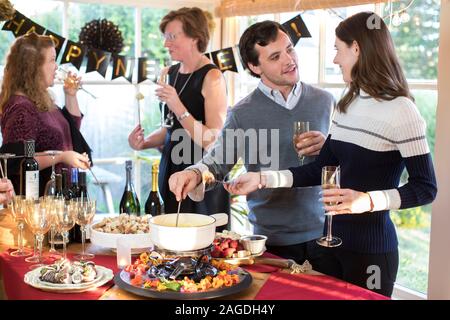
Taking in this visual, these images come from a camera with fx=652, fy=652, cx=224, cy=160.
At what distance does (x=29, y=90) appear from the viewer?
3348mm

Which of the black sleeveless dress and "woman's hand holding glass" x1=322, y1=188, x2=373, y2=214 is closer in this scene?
"woman's hand holding glass" x1=322, y1=188, x2=373, y2=214

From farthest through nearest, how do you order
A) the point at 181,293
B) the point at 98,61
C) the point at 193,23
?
the point at 98,61 → the point at 193,23 → the point at 181,293

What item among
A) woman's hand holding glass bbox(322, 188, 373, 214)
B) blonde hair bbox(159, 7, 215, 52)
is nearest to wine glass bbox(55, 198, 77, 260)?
woman's hand holding glass bbox(322, 188, 373, 214)

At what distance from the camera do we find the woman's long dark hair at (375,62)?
221 centimetres

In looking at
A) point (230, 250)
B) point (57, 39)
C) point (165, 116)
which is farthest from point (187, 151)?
point (230, 250)

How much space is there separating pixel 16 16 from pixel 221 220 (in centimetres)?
219

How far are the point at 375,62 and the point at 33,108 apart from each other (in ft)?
5.99

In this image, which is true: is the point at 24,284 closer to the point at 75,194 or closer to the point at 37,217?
the point at 37,217

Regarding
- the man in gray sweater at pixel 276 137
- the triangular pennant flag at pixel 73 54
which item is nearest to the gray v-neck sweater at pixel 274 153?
the man in gray sweater at pixel 276 137

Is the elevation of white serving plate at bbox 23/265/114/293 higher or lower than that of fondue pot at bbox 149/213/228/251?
lower

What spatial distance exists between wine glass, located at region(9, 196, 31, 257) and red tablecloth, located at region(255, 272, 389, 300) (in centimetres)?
86

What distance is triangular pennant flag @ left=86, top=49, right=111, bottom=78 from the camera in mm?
4047

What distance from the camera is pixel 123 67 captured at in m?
4.20

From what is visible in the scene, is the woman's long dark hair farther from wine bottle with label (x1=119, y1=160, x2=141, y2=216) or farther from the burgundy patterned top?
the burgundy patterned top
